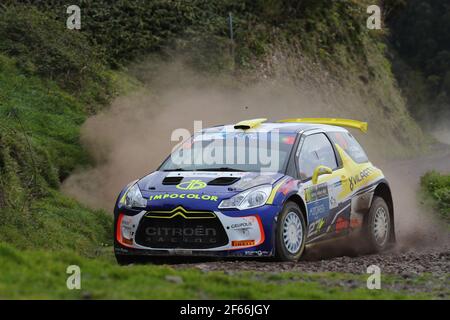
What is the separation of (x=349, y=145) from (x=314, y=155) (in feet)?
4.22

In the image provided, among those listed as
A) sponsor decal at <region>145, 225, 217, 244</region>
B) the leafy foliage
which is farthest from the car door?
the leafy foliage

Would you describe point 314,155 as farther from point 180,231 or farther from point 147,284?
point 147,284

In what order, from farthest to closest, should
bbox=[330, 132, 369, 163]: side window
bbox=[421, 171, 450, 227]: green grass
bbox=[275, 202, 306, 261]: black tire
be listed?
bbox=[421, 171, 450, 227]: green grass < bbox=[330, 132, 369, 163]: side window < bbox=[275, 202, 306, 261]: black tire

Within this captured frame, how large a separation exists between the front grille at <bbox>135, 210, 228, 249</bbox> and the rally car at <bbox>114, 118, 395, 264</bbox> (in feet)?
0.04

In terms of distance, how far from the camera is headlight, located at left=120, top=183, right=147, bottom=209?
10820 mm

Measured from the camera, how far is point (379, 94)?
38.6 m

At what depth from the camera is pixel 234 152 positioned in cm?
1182

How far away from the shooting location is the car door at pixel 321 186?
11.5 meters

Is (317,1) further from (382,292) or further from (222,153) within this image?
(382,292)

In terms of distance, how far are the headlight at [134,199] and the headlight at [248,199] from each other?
3.25ft

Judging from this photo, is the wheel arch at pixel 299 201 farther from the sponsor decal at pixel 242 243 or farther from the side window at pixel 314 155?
the sponsor decal at pixel 242 243

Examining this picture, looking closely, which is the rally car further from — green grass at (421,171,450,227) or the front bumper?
green grass at (421,171,450,227)

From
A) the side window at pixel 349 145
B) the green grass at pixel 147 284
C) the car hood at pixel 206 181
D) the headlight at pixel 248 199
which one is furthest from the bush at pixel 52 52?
the green grass at pixel 147 284
